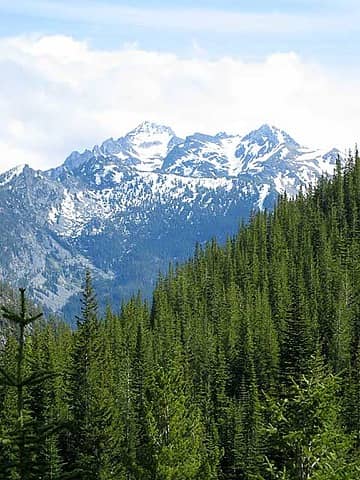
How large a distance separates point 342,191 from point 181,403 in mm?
138200

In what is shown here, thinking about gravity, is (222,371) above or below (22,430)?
above

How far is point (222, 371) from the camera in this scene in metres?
105

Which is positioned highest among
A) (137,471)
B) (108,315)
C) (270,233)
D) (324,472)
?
(270,233)

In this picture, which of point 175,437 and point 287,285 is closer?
point 175,437

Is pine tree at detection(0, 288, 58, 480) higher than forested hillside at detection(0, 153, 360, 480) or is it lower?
lower

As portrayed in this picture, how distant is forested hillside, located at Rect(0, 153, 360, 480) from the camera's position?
81.5 ft

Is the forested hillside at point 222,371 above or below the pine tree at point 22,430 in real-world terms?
above

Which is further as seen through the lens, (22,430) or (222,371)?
(222,371)

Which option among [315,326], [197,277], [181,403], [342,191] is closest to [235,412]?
[315,326]

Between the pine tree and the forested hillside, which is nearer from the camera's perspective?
the pine tree

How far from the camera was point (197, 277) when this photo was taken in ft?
556

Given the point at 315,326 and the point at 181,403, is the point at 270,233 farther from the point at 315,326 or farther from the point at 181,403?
the point at 181,403

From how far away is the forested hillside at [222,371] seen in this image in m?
24.8

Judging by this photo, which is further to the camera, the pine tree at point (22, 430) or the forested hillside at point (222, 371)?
the forested hillside at point (222, 371)
